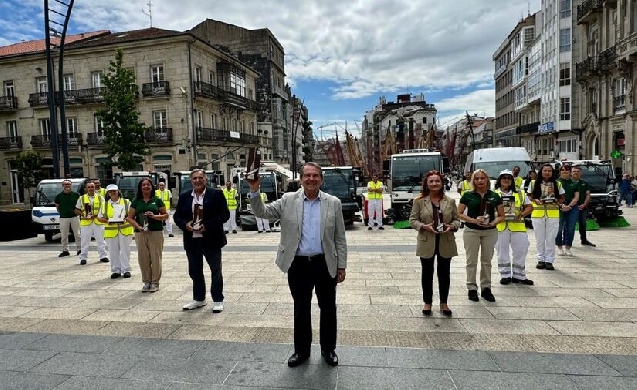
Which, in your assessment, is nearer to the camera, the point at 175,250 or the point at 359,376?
the point at 359,376

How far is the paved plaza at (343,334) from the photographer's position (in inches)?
150

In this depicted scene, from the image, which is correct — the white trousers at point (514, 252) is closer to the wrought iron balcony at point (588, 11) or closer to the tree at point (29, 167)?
the tree at point (29, 167)

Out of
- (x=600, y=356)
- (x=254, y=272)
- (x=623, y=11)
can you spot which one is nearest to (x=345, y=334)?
(x=600, y=356)

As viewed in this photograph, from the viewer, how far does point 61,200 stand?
1035cm

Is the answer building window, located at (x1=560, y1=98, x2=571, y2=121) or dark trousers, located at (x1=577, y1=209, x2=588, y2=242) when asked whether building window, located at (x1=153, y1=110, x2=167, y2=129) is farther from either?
building window, located at (x1=560, y1=98, x2=571, y2=121)

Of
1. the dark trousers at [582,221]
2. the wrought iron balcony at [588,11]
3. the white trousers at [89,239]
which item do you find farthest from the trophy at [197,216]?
the wrought iron balcony at [588,11]

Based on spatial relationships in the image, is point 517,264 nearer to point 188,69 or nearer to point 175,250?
point 175,250

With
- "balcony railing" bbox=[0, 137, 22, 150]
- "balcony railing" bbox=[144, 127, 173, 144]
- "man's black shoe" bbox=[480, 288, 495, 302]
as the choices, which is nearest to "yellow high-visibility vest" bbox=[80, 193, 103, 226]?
"man's black shoe" bbox=[480, 288, 495, 302]

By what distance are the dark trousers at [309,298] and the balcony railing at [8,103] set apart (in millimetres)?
43754

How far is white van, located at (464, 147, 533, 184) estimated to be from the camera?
55.6ft

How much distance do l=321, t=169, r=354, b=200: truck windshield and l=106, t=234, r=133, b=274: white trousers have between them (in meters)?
9.25

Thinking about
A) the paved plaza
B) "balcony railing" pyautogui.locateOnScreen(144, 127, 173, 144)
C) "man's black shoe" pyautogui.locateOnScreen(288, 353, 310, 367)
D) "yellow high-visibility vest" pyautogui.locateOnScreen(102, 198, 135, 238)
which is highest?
"balcony railing" pyautogui.locateOnScreen(144, 127, 173, 144)

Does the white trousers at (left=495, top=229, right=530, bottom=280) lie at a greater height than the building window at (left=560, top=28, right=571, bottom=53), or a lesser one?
lesser

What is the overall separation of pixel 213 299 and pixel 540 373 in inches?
157
